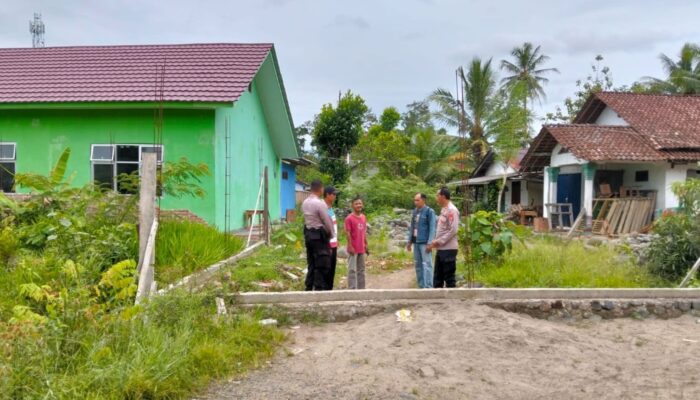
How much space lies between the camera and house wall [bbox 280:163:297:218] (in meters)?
19.5

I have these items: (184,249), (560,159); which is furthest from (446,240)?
(560,159)

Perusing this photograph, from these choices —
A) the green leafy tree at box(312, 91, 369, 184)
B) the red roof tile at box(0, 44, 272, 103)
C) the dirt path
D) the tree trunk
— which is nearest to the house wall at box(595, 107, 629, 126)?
the tree trunk

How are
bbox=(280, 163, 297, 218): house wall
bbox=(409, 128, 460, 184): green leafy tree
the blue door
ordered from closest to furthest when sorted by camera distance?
the blue door < bbox=(280, 163, 297, 218): house wall < bbox=(409, 128, 460, 184): green leafy tree

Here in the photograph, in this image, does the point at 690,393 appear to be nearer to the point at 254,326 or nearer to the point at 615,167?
the point at 254,326

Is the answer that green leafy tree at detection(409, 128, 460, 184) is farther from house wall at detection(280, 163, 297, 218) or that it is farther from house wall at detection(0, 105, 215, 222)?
house wall at detection(0, 105, 215, 222)

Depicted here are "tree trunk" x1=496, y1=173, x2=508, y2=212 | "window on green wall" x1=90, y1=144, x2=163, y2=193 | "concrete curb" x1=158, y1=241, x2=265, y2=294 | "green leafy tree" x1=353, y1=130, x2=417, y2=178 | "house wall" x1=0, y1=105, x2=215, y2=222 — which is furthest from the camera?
"green leafy tree" x1=353, y1=130, x2=417, y2=178

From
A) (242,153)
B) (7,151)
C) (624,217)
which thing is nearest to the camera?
(7,151)

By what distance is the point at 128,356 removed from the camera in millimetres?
4117

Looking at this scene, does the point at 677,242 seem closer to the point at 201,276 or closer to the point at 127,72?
the point at 201,276

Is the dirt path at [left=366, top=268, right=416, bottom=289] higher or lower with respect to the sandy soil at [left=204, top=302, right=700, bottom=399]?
higher

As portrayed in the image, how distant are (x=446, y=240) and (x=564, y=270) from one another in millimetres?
1942

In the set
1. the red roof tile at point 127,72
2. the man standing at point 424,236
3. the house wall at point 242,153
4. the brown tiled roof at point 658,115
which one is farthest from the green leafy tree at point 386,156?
the man standing at point 424,236

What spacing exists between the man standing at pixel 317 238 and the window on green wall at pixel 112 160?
6892 millimetres

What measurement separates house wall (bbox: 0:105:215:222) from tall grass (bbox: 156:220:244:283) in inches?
144
